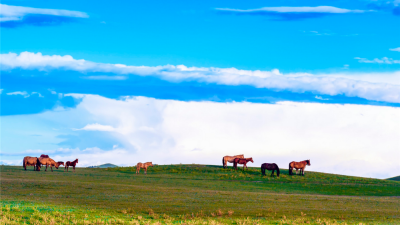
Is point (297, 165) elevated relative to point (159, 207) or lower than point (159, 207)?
elevated

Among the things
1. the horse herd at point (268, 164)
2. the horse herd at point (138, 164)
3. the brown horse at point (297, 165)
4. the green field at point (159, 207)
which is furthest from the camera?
the brown horse at point (297, 165)

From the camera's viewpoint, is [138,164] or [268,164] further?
[138,164]

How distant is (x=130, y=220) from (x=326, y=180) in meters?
46.7

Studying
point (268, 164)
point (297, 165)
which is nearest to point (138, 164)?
point (268, 164)

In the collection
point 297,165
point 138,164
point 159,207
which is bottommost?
point 159,207

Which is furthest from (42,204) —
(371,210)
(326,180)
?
(326,180)

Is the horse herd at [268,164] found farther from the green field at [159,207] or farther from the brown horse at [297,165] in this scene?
the green field at [159,207]

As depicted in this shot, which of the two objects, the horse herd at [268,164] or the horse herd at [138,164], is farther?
the horse herd at [268,164]

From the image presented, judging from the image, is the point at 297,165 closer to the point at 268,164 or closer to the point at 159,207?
the point at 268,164

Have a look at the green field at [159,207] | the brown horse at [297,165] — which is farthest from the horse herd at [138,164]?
the green field at [159,207]

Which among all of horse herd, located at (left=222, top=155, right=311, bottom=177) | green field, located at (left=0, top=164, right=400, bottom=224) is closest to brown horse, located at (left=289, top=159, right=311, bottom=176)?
horse herd, located at (left=222, top=155, right=311, bottom=177)

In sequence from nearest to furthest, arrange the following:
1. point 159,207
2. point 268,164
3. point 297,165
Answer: point 159,207
point 268,164
point 297,165

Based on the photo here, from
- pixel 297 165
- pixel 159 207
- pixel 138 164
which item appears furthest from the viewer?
pixel 297 165

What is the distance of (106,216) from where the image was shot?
2411 centimetres
